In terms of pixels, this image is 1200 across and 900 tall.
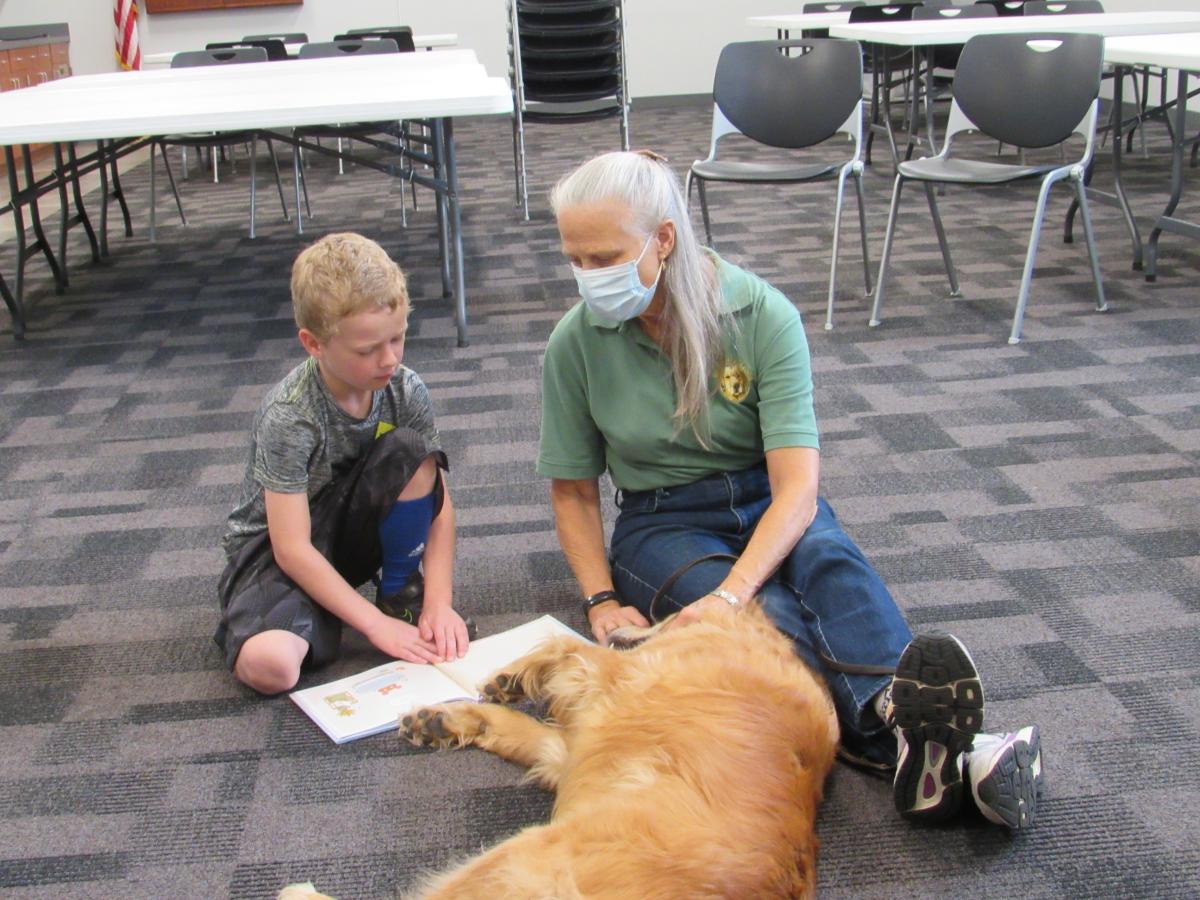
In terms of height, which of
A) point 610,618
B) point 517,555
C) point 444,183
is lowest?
point 517,555

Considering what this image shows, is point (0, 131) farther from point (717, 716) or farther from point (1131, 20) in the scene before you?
point (1131, 20)

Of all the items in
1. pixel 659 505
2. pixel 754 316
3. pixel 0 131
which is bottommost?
pixel 659 505


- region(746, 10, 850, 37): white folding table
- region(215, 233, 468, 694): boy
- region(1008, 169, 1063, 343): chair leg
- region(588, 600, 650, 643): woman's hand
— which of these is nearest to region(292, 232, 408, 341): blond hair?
region(215, 233, 468, 694): boy

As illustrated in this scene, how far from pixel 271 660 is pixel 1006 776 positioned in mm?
1140

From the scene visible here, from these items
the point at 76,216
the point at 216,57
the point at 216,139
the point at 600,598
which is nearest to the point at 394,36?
the point at 216,57

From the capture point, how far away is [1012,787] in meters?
1.43

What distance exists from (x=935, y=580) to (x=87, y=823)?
155 centimetres

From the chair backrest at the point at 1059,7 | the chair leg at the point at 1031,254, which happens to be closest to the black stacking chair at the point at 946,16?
the chair backrest at the point at 1059,7

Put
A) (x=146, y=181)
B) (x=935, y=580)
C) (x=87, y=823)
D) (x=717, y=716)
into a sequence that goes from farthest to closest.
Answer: (x=146, y=181) < (x=935, y=580) < (x=87, y=823) < (x=717, y=716)

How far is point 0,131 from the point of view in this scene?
10.8 feet

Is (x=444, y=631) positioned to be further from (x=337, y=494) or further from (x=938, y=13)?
(x=938, y=13)

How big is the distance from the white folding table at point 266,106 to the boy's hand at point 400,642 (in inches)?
77.8

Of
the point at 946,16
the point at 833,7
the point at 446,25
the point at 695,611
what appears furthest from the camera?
the point at 446,25

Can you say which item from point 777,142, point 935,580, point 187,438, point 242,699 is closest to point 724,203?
point 777,142
